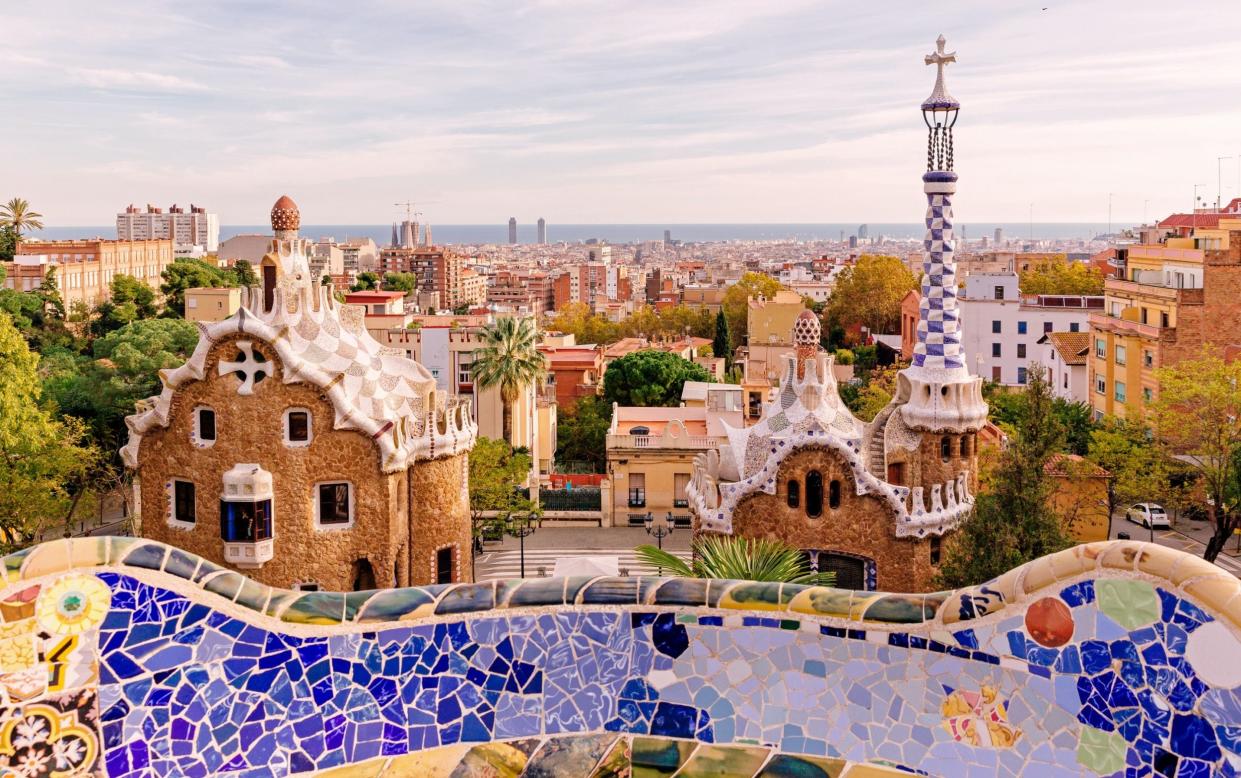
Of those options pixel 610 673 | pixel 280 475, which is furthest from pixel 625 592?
pixel 280 475

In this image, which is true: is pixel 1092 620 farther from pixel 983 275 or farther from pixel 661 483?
pixel 983 275

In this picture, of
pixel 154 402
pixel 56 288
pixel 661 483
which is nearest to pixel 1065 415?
pixel 661 483

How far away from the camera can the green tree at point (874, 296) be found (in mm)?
79250

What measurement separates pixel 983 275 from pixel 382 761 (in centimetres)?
5867

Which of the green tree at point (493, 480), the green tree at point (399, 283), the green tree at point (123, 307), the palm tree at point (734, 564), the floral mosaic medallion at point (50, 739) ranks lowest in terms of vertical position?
the green tree at point (493, 480)

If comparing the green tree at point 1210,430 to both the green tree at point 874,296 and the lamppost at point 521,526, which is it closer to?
the lamppost at point 521,526

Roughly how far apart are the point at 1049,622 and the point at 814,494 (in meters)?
13.1

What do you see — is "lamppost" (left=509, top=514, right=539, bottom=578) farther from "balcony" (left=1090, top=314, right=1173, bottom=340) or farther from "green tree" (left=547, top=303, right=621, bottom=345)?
"green tree" (left=547, top=303, right=621, bottom=345)

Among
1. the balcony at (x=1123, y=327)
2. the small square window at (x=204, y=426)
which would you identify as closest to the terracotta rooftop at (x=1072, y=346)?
the balcony at (x=1123, y=327)

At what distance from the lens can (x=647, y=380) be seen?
52.7 m

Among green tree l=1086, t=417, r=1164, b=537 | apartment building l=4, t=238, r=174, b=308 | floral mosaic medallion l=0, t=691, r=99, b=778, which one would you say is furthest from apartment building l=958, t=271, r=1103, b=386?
floral mosaic medallion l=0, t=691, r=99, b=778

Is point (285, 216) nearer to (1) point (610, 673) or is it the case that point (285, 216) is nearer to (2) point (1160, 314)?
(1) point (610, 673)

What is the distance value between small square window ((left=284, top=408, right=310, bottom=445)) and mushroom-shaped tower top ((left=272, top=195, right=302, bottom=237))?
4080mm

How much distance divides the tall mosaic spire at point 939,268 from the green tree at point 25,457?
19516 mm
